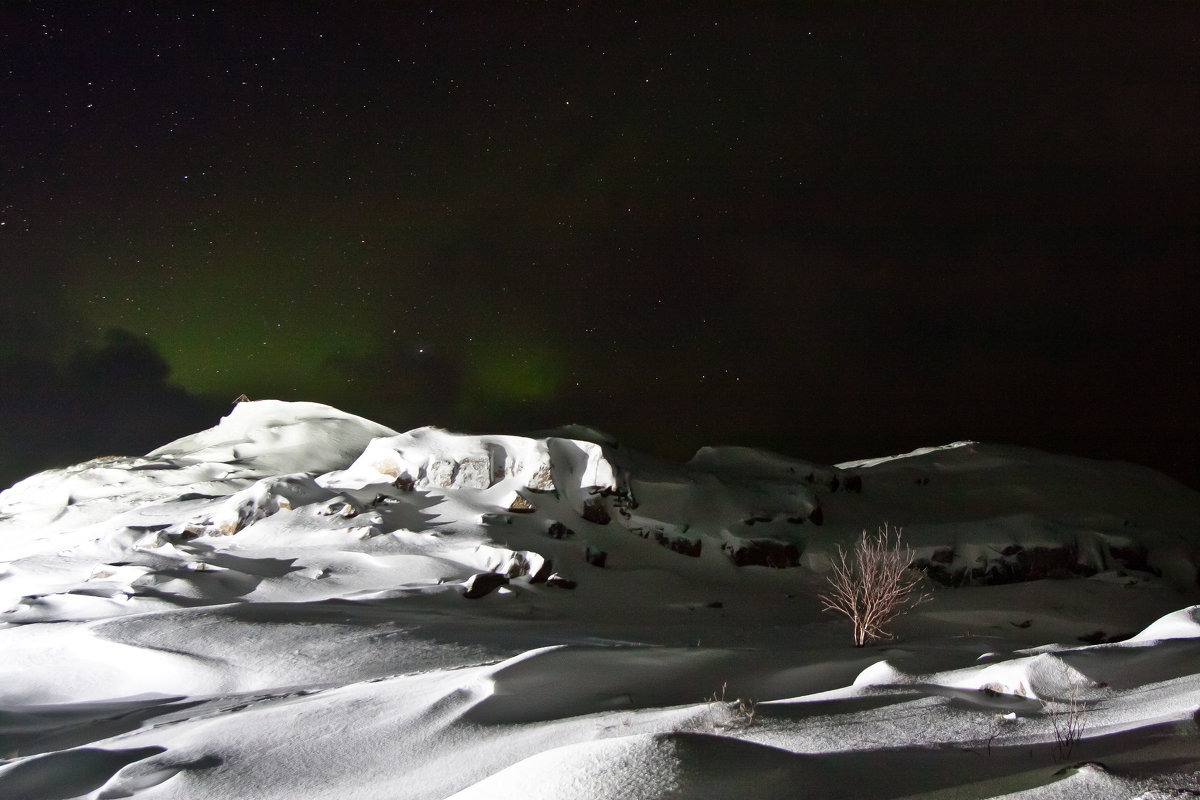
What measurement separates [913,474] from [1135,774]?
52.7 meters

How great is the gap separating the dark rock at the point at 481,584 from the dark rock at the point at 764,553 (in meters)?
14.8

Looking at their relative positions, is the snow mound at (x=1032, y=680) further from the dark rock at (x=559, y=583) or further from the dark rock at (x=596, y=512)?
the dark rock at (x=596, y=512)

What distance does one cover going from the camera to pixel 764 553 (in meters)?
38.9

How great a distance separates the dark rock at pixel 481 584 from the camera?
2578 cm

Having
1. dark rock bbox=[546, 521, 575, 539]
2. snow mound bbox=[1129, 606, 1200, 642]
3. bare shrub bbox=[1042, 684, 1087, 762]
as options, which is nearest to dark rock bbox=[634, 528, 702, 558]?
dark rock bbox=[546, 521, 575, 539]

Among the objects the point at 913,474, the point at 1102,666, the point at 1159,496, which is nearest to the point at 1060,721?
the point at 1102,666

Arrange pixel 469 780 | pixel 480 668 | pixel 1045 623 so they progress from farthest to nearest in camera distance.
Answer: pixel 1045 623, pixel 480 668, pixel 469 780

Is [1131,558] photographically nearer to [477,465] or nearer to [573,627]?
[477,465]

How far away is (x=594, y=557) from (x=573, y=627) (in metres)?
12.1

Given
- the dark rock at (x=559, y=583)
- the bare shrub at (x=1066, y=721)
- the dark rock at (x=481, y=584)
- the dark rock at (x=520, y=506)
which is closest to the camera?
the bare shrub at (x=1066, y=721)

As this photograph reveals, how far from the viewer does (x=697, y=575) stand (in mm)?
36406

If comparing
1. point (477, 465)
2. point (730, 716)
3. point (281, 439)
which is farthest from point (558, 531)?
point (281, 439)

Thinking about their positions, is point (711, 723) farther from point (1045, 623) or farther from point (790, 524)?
point (790, 524)

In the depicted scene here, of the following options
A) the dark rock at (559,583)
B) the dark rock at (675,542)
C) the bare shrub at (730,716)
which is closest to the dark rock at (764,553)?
the dark rock at (675,542)
